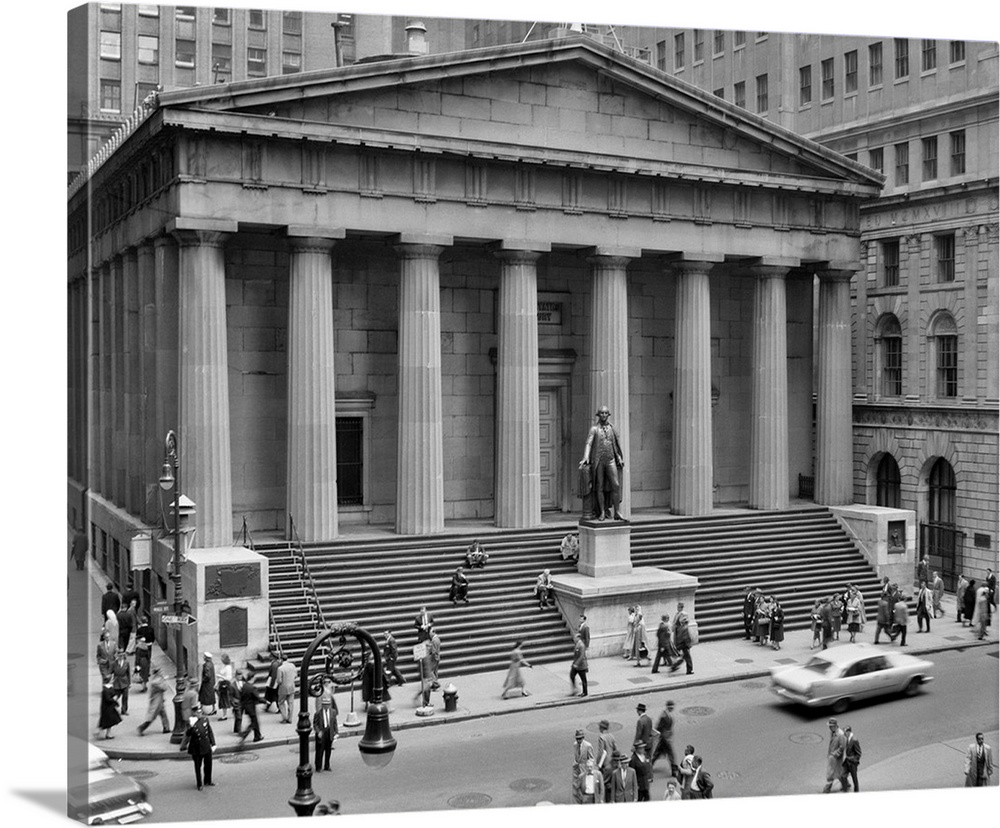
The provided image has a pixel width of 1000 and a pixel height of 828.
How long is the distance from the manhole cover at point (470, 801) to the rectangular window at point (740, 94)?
20515mm

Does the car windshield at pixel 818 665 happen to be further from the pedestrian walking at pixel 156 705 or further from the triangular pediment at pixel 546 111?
the triangular pediment at pixel 546 111

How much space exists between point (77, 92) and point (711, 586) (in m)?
19.6

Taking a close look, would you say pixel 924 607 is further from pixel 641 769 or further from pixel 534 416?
pixel 641 769

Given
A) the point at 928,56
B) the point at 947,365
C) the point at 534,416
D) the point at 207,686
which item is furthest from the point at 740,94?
the point at 207,686

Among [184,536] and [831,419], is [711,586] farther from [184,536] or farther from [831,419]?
[184,536]

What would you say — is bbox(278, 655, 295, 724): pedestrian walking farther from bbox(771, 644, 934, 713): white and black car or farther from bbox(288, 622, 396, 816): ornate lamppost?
bbox(771, 644, 934, 713): white and black car

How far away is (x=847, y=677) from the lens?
26.0 meters

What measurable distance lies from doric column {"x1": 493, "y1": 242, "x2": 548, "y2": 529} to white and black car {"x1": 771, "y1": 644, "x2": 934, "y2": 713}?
9.84 meters

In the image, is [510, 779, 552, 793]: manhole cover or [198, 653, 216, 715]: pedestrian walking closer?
[510, 779, 552, 793]: manhole cover

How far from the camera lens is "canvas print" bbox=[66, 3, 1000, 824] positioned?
23.9m

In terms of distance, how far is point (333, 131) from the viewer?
31953mm

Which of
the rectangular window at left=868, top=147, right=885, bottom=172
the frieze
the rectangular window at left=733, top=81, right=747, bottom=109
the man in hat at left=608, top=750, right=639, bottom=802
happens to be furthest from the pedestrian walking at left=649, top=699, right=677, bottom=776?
the rectangular window at left=868, top=147, right=885, bottom=172

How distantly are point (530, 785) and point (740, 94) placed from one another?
2101 centimetres

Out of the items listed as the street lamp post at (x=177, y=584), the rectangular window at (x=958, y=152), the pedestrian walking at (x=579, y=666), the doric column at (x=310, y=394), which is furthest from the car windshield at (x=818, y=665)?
the rectangular window at (x=958, y=152)
